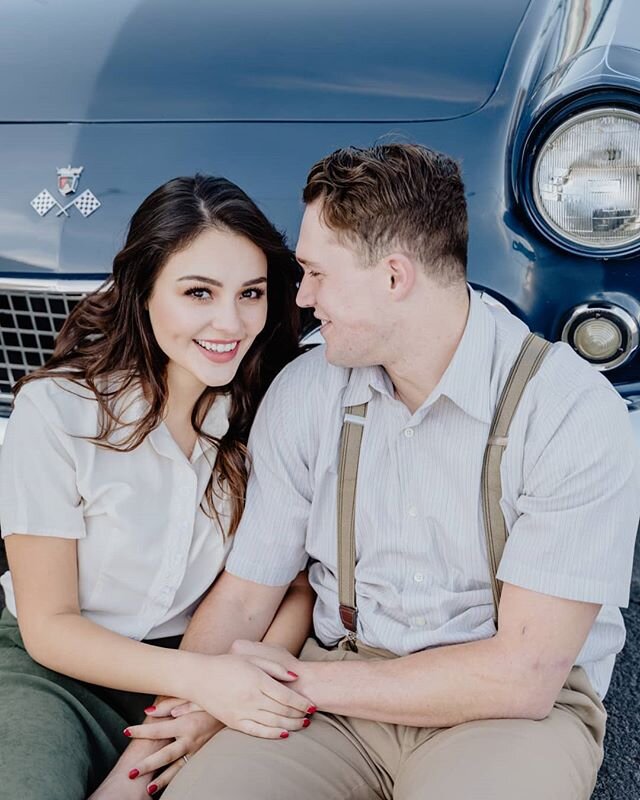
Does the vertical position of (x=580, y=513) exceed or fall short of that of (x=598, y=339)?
it falls short

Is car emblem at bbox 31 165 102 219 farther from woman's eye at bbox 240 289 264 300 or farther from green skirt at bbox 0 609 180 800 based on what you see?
green skirt at bbox 0 609 180 800

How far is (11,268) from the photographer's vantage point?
8.38ft

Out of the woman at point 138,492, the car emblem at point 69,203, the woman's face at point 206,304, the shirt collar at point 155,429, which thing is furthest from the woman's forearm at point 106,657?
the car emblem at point 69,203

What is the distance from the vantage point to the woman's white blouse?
1.94 metres

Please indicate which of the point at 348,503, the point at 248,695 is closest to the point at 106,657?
the point at 248,695

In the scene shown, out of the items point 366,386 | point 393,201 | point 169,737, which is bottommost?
point 169,737

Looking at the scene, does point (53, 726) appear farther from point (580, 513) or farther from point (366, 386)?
point (580, 513)

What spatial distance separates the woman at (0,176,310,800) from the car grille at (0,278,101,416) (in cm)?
35

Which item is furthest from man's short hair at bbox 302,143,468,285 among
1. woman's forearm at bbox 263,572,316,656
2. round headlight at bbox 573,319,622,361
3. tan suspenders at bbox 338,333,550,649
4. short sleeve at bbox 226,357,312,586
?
woman's forearm at bbox 263,572,316,656

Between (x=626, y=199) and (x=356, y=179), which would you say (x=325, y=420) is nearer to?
(x=356, y=179)

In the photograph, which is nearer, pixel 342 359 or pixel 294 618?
pixel 342 359

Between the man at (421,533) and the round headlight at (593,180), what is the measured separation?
1.12 feet

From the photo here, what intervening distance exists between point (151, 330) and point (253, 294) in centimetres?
21

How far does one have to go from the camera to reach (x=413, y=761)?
1834mm
